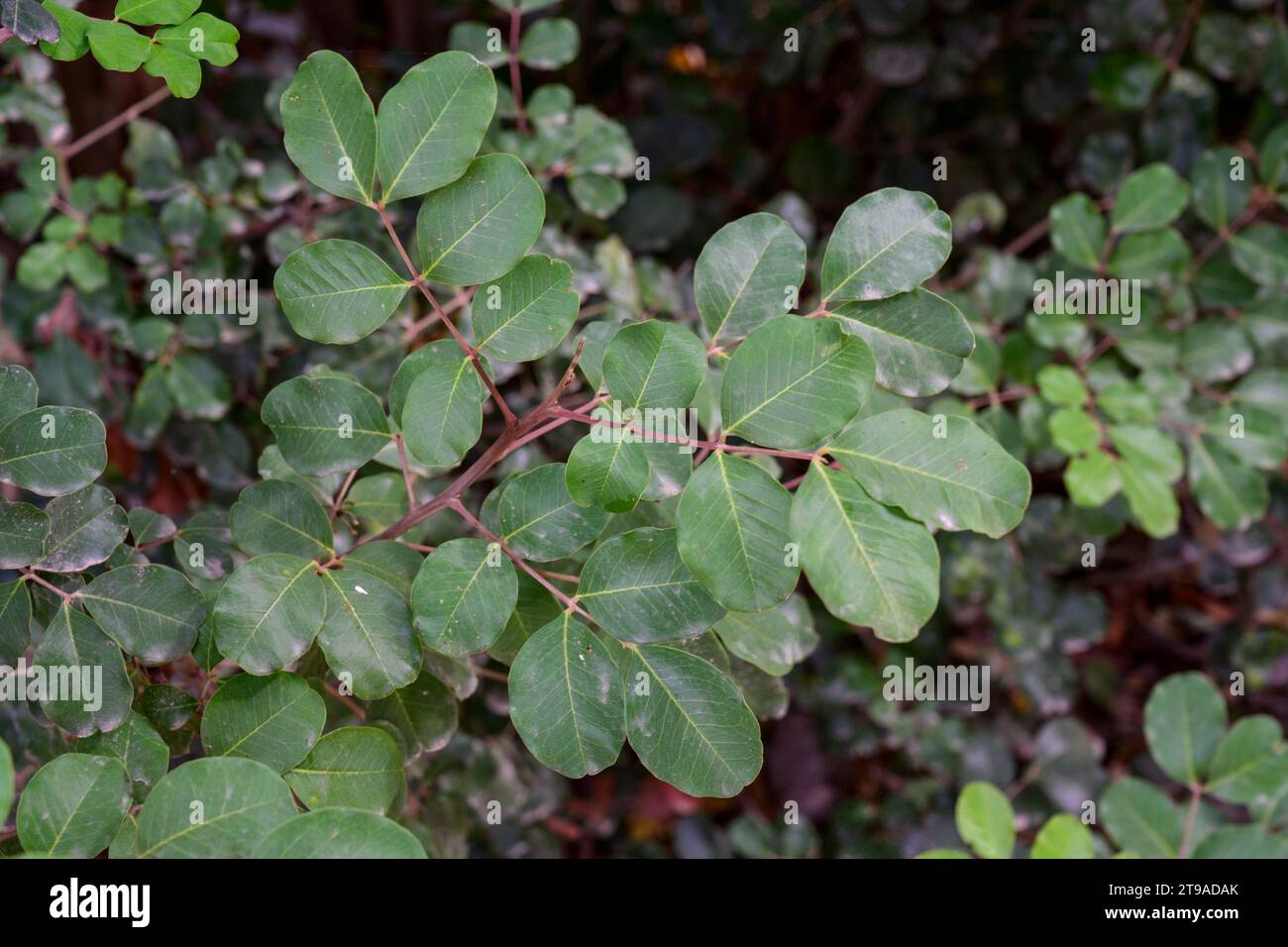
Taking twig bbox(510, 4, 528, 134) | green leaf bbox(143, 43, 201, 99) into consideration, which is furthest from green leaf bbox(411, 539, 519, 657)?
twig bbox(510, 4, 528, 134)

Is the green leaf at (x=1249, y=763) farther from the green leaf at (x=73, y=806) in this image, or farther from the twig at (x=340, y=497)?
the green leaf at (x=73, y=806)

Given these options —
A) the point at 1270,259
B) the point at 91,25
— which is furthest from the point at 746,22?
the point at 91,25

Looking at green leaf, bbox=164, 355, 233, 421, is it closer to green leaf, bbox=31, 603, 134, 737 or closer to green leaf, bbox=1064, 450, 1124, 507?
green leaf, bbox=31, 603, 134, 737

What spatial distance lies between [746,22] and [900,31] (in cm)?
26

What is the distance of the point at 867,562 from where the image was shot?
2.06 feet

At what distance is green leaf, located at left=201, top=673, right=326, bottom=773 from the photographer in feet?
2.37

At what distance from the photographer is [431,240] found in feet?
2.35

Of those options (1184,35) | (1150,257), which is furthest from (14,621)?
(1184,35)

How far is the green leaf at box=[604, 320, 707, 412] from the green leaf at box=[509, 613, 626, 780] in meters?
0.19

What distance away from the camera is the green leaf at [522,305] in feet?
2.35

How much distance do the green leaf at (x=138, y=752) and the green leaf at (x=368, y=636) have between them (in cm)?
16

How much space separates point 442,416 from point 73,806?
36 cm
